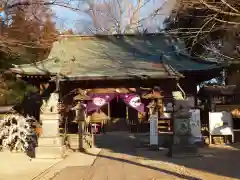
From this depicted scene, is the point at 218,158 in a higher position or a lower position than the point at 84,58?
lower

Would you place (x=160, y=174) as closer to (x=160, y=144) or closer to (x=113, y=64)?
(x=160, y=144)

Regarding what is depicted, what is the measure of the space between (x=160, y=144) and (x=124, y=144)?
1.89m

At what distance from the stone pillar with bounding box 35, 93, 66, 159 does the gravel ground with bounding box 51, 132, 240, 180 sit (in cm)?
170

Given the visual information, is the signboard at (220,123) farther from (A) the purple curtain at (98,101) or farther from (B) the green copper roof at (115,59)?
(A) the purple curtain at (98,101)

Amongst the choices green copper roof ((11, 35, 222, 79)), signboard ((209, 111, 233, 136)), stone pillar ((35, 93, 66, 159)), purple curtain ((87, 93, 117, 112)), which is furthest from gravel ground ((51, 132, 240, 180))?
green copper roof ((11, 35, 222, 79))

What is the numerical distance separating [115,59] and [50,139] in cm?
762

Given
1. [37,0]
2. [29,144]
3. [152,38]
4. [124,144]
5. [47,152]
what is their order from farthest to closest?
1. [152,38]
2. [124,144]
3. [29,144]
4. [47,152]
5. [37,0]

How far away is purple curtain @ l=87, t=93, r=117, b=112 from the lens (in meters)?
18.3

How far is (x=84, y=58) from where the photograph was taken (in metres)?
21.4

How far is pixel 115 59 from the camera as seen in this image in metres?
20.8

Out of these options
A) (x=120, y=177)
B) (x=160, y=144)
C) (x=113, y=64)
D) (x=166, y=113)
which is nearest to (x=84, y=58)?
(x=113, y=64)

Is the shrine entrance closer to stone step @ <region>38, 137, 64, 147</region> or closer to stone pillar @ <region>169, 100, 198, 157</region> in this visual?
stone pillar @ <region>169, 100, 198, 157</region>

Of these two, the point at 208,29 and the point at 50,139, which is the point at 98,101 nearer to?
the point at 50,139

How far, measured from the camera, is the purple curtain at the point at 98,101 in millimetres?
18344
